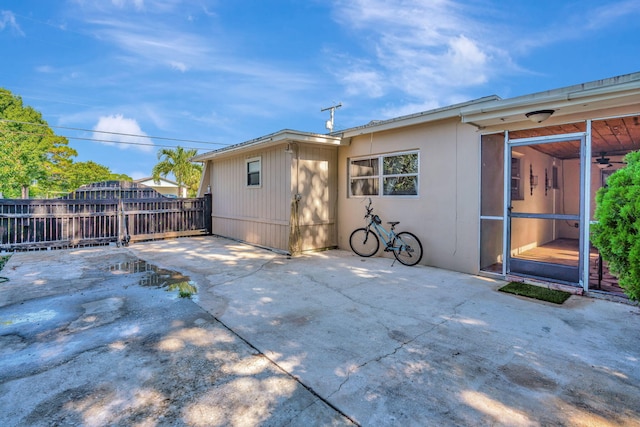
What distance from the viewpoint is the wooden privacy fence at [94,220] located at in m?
6.71

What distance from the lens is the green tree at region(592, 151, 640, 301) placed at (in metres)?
2.01

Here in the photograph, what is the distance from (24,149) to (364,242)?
24959 millimetres

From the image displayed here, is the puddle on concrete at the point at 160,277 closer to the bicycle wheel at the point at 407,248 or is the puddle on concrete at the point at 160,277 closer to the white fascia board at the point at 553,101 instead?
the bicycle wheel at the point at 407,248

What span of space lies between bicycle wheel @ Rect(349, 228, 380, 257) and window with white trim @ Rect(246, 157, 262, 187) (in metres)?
2.80

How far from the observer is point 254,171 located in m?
7.93

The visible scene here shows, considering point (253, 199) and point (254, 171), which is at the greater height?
point (254, 171)

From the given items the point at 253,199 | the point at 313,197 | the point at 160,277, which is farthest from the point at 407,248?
the point at 160,277

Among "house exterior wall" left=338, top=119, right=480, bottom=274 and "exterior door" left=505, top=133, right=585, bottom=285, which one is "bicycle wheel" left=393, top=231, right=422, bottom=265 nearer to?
"house exterior wall" left=338, top=119, right=480, bottom=274

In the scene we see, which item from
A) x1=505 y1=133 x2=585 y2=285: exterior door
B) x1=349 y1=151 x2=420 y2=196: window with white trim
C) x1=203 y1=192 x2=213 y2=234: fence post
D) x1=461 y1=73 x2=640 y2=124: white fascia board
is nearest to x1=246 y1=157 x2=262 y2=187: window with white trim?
x1=349 y1=151 x2=420 y2=196: window with white trim

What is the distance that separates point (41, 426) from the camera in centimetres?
165

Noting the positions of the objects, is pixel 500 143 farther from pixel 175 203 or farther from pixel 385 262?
pixel 175 203

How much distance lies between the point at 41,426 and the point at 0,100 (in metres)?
35.6

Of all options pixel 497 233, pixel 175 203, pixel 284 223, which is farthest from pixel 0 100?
pixel 497 233

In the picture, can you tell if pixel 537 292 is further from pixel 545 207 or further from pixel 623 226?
pixel 545 207
